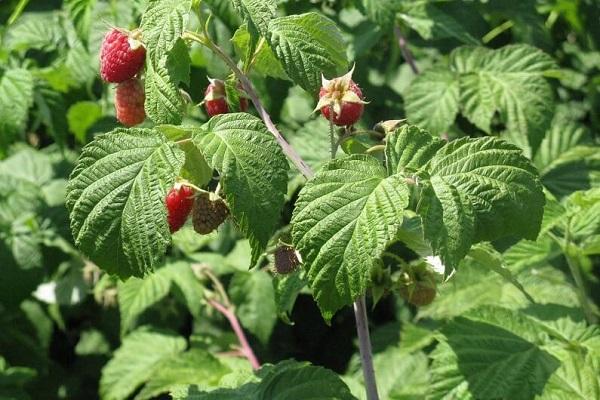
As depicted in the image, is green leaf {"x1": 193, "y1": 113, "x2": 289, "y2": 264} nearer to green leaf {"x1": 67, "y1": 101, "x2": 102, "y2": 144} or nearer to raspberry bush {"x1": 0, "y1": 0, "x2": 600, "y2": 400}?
raspberry bush {"x1": 0, "y1": 0, "x2": 600, "y2": 400}

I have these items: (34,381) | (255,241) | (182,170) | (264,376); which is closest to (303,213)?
(255,241)

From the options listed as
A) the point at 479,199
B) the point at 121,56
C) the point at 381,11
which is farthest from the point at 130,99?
the point at 381,11

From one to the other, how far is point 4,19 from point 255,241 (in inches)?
88.0

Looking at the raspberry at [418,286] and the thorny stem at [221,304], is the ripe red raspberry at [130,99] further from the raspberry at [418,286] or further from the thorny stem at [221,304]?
the thorny stem at [221,304]

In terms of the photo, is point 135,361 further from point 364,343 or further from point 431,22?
point 364,343

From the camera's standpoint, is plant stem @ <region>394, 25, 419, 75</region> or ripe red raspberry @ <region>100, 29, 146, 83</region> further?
plant stem @ <region>394, 25, 419, 75</region>

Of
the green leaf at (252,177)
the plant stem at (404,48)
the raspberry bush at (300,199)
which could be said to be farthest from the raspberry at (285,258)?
Result: the plant stem at (404,48)

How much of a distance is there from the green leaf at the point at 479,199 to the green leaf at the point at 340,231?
0.05 m

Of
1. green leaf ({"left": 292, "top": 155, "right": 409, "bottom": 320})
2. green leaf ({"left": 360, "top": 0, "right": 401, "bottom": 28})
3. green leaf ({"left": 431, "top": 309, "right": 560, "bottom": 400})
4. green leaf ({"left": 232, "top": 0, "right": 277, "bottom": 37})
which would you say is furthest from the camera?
green leaf ({"left": 360, "top": 0, "right": 401, "bottom": 28})

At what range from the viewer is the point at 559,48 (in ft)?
10.4

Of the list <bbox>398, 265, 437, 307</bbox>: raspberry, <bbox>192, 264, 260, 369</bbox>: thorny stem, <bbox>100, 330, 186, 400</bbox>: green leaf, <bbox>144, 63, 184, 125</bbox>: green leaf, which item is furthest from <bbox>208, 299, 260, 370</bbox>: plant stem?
<bbox>144, 63, 184, 125</bbox>: green leaf

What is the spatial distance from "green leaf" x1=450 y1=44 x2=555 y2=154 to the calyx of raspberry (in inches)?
40.3

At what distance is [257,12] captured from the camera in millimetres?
1289

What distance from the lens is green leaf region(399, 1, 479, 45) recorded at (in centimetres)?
253
